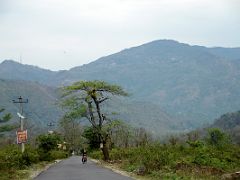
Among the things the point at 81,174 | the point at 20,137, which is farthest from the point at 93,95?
the point at 81,174

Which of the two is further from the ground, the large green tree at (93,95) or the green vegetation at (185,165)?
the large green tree at (93,95)

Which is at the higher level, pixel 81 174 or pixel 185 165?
pixel 185 165

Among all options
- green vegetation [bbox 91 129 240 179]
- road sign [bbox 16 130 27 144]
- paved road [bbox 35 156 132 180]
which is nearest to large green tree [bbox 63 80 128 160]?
road sign [bbox 16 130 27 144]

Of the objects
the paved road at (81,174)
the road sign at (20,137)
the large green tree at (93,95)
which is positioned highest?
the large green tree at (93,95)

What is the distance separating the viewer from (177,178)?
2203 centimetres

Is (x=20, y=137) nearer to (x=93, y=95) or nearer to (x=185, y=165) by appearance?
(x=93, y=95)

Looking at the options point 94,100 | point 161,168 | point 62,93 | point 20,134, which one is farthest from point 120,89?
point 161,168

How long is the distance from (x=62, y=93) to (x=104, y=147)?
782 cm

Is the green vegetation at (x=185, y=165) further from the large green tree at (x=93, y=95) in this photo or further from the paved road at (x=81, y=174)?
the large green tree at (x=93, y=95)

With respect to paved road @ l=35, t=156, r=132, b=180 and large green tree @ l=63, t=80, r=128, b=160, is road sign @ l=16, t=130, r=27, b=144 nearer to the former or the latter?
large green tree @ l=63, t=80, r=128, b=160

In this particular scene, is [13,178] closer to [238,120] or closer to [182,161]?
[182,161]

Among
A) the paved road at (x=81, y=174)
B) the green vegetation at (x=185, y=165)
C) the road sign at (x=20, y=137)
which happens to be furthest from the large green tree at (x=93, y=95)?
the paved road at (x=81, y=174)

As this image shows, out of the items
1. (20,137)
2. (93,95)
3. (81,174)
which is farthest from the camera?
(93,95)

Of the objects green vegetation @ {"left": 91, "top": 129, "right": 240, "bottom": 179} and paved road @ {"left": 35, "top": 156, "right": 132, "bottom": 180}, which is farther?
→ paved road @ {"left": 35, "top": 156, "right": 132, "bottom": 180}
